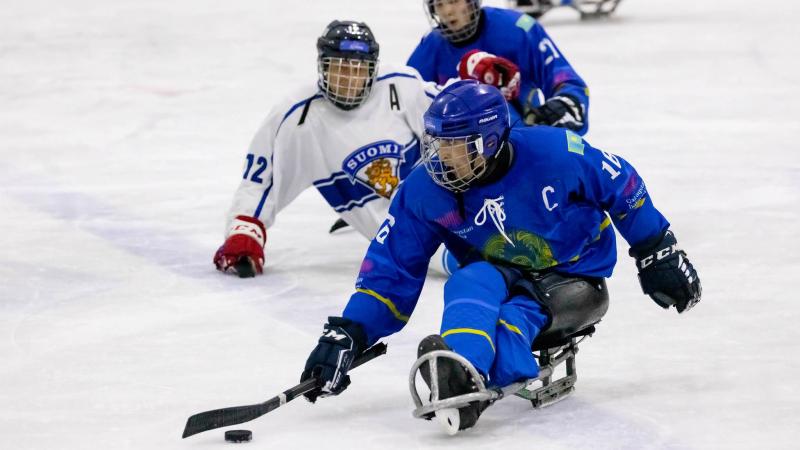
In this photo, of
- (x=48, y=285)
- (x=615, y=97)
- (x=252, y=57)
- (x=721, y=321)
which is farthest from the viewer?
(x=252, y=57)

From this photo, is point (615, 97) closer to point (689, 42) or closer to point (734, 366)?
point (689, 42)

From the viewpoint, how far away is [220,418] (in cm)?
321

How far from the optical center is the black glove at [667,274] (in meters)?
3.40

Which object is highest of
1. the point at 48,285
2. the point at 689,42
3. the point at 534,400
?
the point at 534,400

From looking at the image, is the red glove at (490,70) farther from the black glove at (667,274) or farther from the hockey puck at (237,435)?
the hockey puck at (237,435)

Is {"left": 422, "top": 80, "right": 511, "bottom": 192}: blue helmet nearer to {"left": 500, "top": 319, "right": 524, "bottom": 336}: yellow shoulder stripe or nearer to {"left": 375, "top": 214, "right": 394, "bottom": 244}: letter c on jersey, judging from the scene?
{"left": 375, "top": 214, "right": 394, "bottom": 244}: letter c on jersey

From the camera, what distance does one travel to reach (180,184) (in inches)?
256

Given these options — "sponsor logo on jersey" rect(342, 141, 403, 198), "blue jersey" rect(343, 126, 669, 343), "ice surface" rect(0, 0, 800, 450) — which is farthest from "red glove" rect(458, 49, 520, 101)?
"blue jersey" rect(343, 126, 669, 343)

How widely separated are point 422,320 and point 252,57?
5.60m

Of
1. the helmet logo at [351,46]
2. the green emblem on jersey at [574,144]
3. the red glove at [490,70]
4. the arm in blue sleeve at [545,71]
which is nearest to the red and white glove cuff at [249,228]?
the helmet logo at [351,46]

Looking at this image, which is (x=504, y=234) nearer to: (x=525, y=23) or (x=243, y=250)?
(x=243, y=250)

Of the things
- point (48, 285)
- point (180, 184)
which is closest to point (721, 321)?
point (48, 285)

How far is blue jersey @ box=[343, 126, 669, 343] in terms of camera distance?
3363mm

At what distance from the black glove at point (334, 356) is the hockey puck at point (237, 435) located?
0.20 metres
